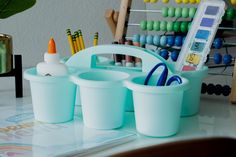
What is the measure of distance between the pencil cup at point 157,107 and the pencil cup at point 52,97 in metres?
0.13

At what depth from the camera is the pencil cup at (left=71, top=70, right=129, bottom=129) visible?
691 mm

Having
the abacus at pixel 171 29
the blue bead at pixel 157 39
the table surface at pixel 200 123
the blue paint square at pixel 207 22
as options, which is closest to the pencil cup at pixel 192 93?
the table surface at pixel 200 123

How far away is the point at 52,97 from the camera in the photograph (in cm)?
74

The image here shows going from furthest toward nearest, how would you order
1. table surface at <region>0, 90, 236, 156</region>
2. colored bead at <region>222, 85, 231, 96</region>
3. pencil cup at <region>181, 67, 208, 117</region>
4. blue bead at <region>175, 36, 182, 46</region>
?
1. blue bead at <region>175, 36, 182, 46</region>
2. colored bead at <region>222, 85, 231, 96</region>
3. pencil cup at <region>181, 67, 208, 117</region>
4. table surface at <region>0, 90, 236, 156</region>

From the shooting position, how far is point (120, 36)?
1128mm

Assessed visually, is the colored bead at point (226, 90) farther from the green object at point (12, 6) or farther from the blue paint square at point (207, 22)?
the green object at point (12, 6)

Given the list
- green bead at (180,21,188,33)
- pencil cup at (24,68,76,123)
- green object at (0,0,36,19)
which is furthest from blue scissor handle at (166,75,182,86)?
green bead at (180,21,188,33)

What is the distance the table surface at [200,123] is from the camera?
0.66 metres

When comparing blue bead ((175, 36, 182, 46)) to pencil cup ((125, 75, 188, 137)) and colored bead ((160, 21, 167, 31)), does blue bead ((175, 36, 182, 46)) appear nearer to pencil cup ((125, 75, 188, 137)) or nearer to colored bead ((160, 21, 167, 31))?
colored bead ((160, 21, 167, 31))

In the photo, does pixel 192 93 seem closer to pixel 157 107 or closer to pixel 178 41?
pixel 157 107

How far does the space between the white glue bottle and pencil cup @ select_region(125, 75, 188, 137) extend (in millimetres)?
140

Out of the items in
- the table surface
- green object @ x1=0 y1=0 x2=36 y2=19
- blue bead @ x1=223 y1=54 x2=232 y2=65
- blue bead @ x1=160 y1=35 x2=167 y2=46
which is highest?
green object @ x1=0 y1=0 x2=36 y2=19

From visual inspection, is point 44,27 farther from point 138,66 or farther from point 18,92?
point 138,66

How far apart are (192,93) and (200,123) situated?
0.07m
